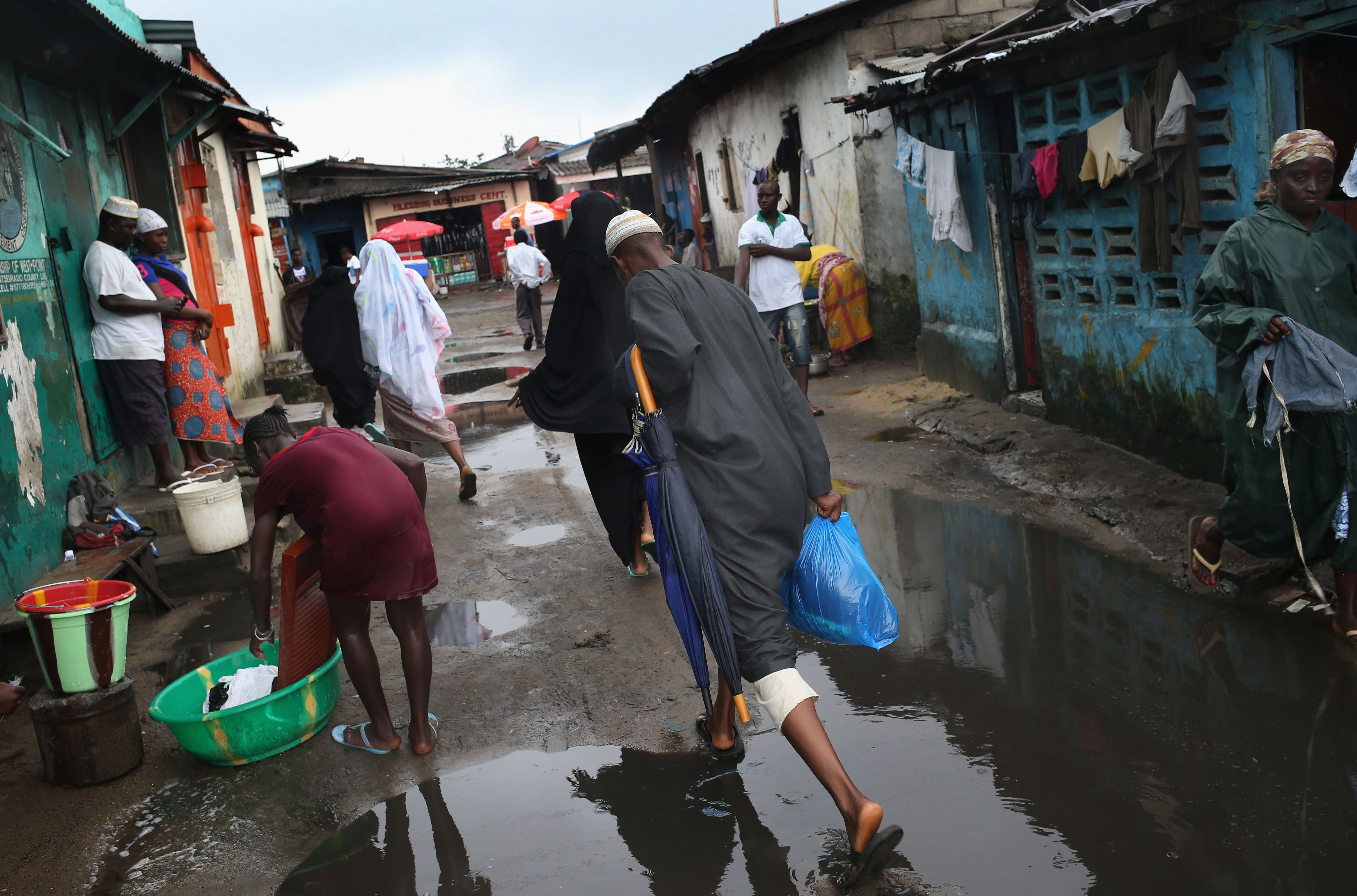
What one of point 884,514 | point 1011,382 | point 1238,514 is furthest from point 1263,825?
point 1011,382

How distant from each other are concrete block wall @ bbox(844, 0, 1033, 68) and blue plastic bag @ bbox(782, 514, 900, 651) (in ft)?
30.8

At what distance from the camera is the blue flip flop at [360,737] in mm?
3873

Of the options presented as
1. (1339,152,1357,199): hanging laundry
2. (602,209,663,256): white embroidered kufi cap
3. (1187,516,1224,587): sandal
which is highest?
(602,209,663,256): white embroidered kufi cap

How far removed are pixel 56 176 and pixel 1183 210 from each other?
6.60 metres

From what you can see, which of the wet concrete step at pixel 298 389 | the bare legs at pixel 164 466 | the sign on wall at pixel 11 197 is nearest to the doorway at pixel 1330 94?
the sign on wall at pixel 11 197

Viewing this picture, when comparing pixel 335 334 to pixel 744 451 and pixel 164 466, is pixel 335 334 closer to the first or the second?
pixel 164 466

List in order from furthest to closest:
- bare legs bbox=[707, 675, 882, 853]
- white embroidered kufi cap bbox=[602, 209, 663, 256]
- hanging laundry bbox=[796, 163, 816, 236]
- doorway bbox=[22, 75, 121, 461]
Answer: hanging laundry bbox=[796, 163, 816, 236], doorway bbox=[22, 75, 121, 461], white embroidered kufi cap bbox=[602, 209, 663, 256], bare legs bbox=[707, 675, 882, 853]

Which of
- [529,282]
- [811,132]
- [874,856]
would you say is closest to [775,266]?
[811,132]

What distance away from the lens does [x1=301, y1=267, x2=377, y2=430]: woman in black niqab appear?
24.5 feet

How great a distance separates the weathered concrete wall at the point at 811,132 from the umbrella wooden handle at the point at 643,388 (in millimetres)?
9141

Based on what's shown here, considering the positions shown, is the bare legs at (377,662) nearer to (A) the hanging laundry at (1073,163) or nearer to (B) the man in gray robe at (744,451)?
(B) the man in gray robe at (744,451)

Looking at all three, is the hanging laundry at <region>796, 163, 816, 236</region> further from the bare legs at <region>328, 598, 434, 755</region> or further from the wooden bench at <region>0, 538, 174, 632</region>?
the bare legs at <region>328, 598, 434, 755</region>

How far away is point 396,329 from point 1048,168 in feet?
14.6

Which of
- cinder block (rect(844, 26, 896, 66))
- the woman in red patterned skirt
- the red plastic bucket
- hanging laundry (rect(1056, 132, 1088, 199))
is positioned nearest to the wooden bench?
the red plastic bucket
